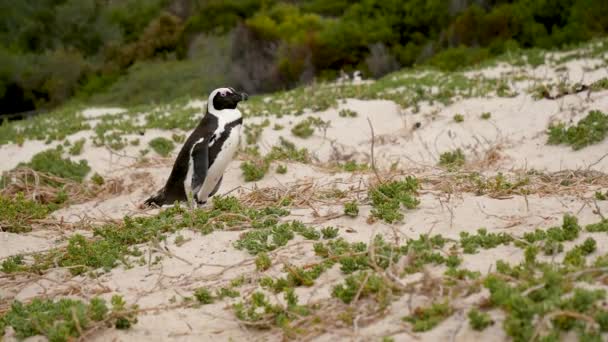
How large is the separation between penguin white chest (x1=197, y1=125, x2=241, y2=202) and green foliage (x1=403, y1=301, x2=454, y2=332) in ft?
12.0

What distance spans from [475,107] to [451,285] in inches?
282

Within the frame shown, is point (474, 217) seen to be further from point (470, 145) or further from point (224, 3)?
point (224, 3)

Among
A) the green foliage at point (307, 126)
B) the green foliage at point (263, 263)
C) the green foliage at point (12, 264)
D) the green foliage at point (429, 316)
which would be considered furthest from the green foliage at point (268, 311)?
the green foliage at point (307, 126)

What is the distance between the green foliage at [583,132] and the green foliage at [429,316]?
17.4 ft

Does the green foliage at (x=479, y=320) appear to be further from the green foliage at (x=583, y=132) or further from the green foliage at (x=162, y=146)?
the green foliage at (x=162, y=146)

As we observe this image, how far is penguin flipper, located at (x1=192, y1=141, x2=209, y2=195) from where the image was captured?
6867 mm

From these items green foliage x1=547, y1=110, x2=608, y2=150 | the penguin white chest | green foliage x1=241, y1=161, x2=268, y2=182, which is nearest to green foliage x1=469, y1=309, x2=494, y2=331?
the penguin white chest

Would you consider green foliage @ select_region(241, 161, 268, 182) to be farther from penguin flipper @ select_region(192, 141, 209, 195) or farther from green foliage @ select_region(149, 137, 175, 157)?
green foliage @ select_region(149, 137, 175, 157)

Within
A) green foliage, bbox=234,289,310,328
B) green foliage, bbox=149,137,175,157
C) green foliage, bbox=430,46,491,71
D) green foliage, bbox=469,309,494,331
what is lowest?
green foliage, bbox=430,46,491,71

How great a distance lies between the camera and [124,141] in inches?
422

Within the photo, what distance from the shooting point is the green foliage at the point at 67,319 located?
4.02 metres

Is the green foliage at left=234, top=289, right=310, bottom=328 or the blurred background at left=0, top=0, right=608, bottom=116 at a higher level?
the green foliage at left=234, top=289, right=310, bottom=328

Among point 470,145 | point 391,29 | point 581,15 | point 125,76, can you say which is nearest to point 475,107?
point 470,145

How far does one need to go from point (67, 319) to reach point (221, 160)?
3082 millimetres
